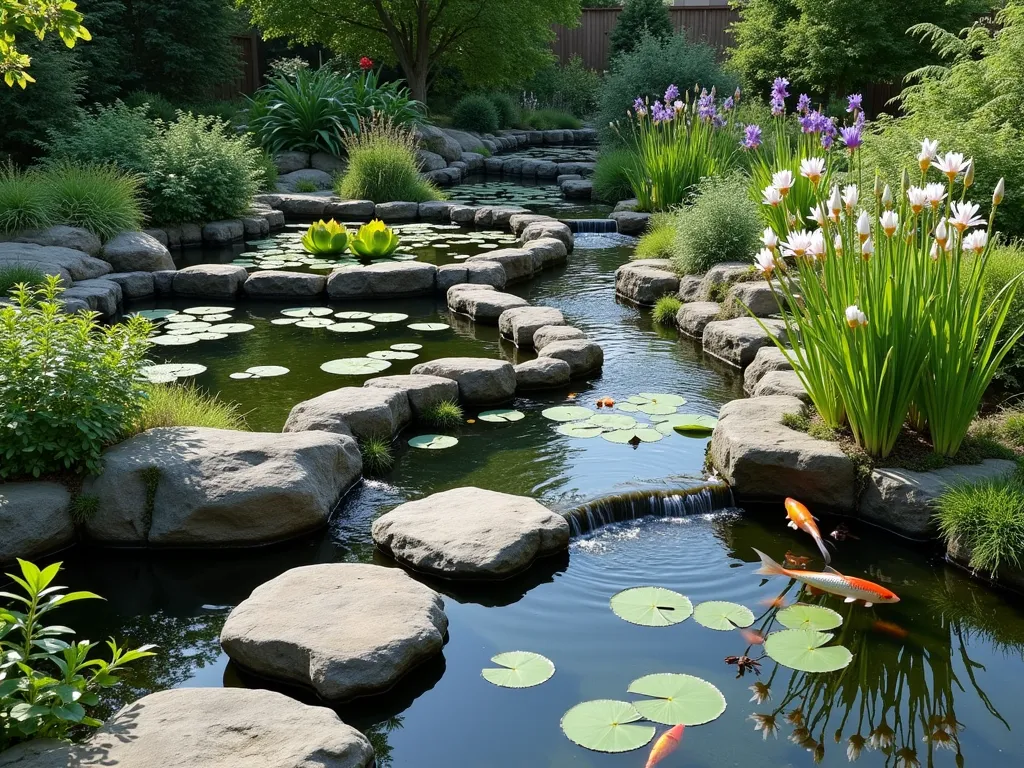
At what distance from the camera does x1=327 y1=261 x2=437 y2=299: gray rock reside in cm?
830

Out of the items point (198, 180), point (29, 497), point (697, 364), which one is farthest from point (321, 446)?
point (198, 180)

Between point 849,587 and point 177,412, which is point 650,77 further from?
point 849,587

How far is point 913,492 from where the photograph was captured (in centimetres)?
418

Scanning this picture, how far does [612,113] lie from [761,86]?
5.09 meters

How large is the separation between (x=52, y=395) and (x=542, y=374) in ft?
9.56

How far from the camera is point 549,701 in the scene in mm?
3109

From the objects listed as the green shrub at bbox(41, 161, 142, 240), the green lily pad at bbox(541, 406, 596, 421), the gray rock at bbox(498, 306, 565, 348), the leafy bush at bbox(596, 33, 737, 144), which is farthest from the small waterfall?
the leafy bush at bbox(596, 33, 737, 144)

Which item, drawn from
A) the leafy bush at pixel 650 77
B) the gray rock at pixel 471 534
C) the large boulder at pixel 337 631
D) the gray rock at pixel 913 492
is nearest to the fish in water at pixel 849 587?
the gray rock at pixel 913 492

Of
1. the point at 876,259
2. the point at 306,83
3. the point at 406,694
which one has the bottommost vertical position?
the point at 406,694

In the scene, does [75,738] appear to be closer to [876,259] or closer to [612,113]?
[876,259]

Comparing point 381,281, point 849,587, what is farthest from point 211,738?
point 381,281

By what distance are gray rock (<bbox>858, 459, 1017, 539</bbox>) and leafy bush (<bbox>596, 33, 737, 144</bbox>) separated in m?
10.8

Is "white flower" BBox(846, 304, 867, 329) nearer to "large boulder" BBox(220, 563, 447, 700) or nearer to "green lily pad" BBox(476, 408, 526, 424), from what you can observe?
"large boulder" BBox(220, 563, 447, 700)

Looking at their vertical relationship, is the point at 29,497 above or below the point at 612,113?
below
